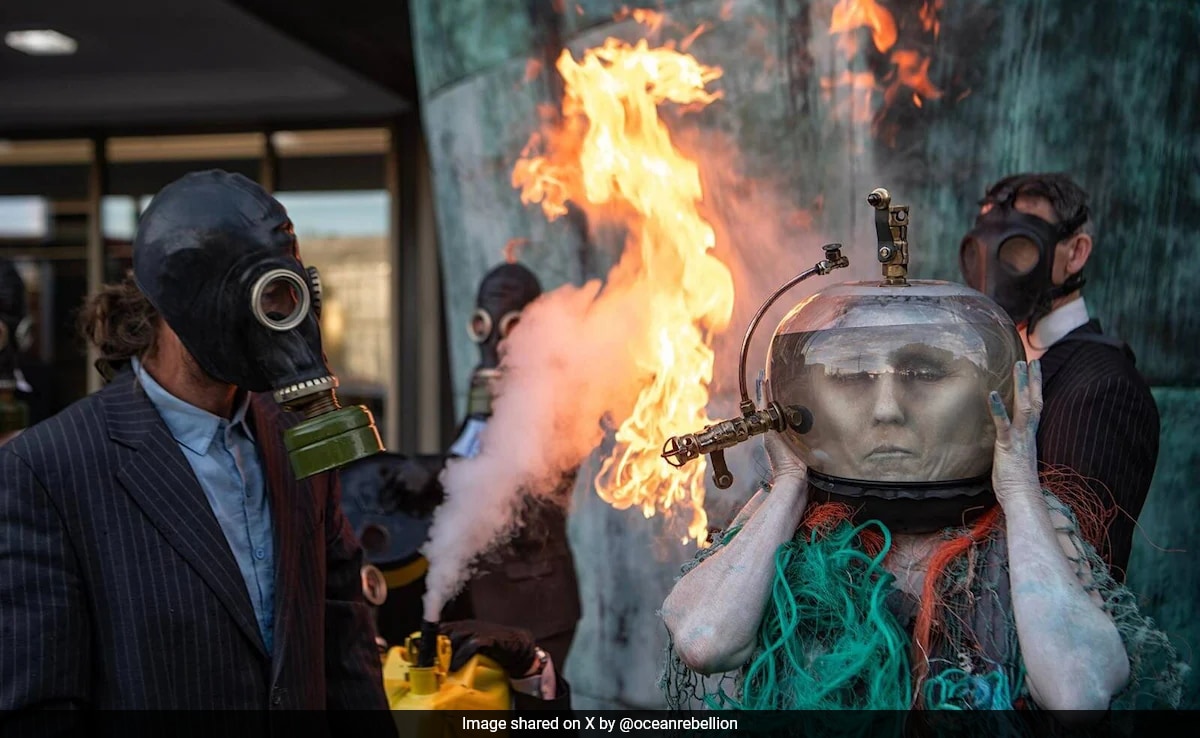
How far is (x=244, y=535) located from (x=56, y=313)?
834 cm

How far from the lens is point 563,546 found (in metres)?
3.89

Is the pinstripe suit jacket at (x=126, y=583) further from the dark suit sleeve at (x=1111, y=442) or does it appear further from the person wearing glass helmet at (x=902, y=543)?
the dark suit sleeve at (x=1111, y=442)

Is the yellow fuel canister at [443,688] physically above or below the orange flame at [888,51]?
below

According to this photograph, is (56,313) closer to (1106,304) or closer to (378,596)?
(378,596)

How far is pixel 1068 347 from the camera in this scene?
2.81m

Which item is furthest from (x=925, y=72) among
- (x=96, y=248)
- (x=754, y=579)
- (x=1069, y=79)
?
(x=96, y=248)

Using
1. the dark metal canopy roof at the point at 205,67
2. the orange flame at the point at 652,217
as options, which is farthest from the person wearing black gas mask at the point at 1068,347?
the dark metal canopy roof at the point at 205,67

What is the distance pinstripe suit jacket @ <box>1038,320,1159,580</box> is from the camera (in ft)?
8.16

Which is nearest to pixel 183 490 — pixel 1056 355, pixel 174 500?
pixel 174 500

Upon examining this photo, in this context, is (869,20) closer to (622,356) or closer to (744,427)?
(622,356)

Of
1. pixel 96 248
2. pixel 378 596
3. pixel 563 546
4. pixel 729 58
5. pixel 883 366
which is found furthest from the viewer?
pixel 96 248

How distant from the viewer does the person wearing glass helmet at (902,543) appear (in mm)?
1800

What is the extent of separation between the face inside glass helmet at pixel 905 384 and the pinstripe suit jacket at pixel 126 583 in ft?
3.61

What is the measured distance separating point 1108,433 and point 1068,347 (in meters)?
0.35
